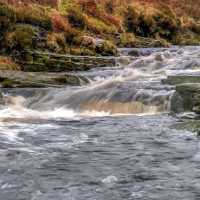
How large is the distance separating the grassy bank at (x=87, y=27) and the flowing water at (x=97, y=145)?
6161 mm

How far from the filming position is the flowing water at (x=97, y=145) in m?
10.1

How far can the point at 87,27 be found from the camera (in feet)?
126

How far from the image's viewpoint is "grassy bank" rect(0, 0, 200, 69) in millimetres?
28953

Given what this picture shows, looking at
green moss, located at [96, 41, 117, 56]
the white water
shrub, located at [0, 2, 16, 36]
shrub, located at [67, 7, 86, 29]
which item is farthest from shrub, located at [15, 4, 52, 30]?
the white water

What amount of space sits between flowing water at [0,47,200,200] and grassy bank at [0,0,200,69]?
6161mm

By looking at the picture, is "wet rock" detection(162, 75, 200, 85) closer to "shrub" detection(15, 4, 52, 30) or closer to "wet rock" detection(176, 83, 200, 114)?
"wet rock" detection(176, 83, 200, 114)

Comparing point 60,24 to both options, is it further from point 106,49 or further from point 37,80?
point 37,80

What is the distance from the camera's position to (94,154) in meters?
12.6

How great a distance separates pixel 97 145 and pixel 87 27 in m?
25.7

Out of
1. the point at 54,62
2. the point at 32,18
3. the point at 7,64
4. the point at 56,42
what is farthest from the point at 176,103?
the point at 32,18

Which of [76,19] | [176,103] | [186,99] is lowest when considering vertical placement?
[176,103]

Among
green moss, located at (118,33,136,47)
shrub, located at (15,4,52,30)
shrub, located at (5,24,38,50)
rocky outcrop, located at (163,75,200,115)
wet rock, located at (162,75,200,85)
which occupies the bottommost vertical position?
green moss, located at (118,33,136,47)

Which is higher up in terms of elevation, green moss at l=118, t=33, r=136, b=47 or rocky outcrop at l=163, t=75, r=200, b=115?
rocky outcrop at l=163, t=75, r=200, b=115

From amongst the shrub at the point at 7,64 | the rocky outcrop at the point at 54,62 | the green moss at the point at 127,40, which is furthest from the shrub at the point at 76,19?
the shrub at the point at 7,64
